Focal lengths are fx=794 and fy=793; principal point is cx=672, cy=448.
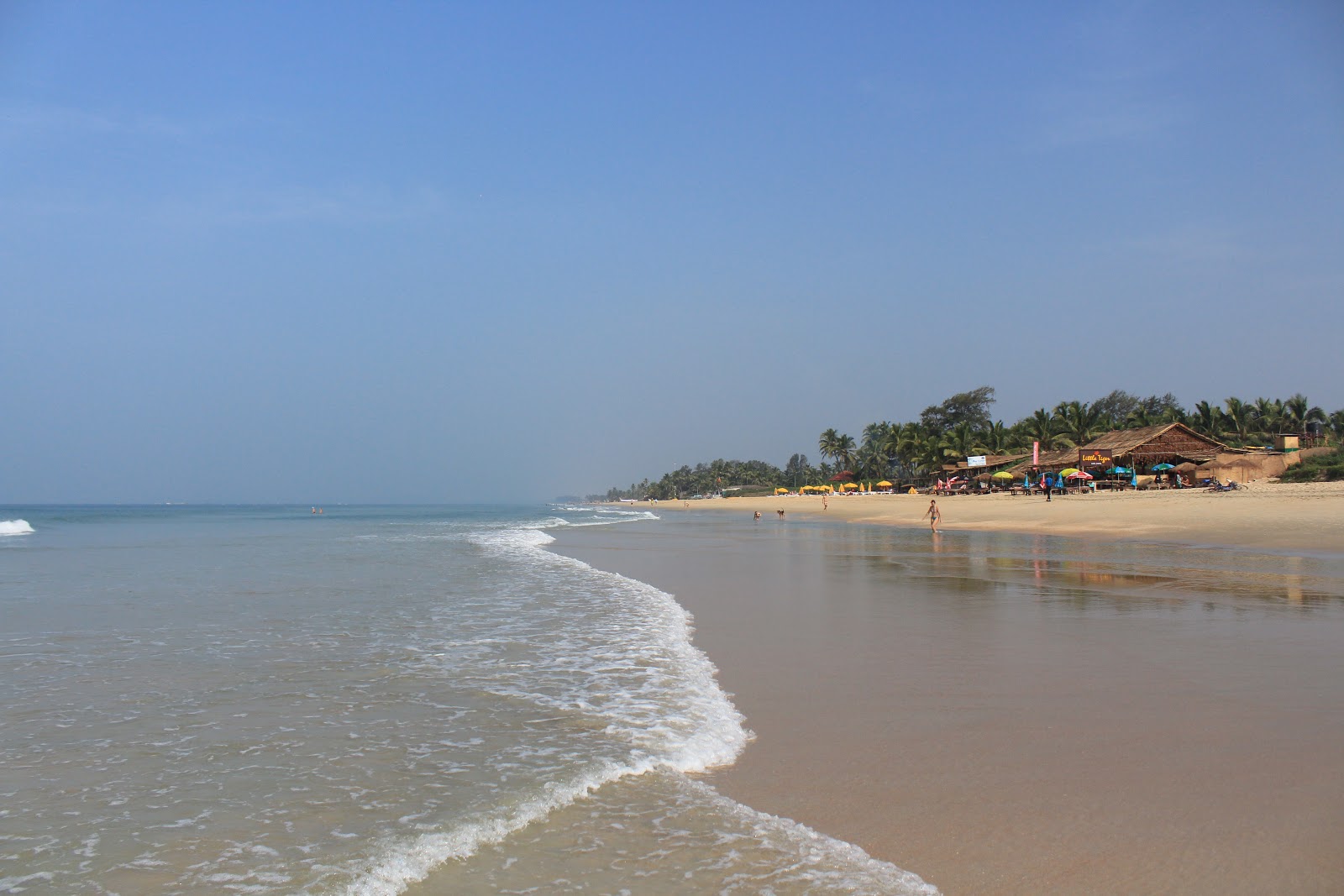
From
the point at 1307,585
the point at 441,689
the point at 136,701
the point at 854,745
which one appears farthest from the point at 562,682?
the point at 1307,585

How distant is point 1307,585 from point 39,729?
16175 mm

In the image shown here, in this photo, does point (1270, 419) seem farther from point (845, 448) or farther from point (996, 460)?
point (845, 448)

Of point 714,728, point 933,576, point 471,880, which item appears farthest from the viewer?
point 933,576

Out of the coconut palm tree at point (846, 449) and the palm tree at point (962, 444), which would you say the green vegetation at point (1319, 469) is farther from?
the coconut palm tree at point (846, 449)

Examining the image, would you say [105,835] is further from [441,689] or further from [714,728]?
[714,728]

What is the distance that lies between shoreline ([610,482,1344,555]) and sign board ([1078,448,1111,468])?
26.9 feet

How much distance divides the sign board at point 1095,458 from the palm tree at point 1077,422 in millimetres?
14370

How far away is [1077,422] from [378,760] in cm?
7313

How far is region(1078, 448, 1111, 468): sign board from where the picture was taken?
52.3m

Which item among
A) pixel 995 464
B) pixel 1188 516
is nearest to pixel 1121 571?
pixel 1188 516

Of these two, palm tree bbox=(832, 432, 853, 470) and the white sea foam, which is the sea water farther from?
palm tree bbox=(832, 432, 853, 470)

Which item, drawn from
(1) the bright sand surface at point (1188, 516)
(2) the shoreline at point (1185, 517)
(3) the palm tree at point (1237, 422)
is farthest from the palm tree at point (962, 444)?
(1) the bright sand surface at point (1188, 516)

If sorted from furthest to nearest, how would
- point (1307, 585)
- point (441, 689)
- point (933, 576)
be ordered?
point (933, 576), point (1307, 585), point (441, 689)

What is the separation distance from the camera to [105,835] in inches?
157
